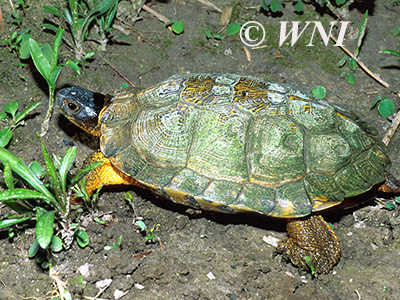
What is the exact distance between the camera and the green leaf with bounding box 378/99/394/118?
179 inches

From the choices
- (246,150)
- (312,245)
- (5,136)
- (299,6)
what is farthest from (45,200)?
(299,6)

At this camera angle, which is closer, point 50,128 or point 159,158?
point 159,158

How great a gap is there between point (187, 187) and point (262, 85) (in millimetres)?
1299

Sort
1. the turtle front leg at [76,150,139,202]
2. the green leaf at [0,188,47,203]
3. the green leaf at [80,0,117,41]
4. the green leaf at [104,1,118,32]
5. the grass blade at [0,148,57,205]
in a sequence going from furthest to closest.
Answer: the green leaf at [104,1,118,32] → the green leaf at [80,0,117,41] → the turtle front leg at [76,150,139,202] → the grass blade at [0,148,57,205] → the green leaf at [0,188,47,203]

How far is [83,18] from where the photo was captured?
15.2 feet

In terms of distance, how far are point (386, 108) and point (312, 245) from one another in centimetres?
221

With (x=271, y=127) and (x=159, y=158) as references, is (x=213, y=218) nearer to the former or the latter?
(x=159, y=158)

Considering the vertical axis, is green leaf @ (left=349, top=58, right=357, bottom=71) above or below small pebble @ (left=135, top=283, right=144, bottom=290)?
above

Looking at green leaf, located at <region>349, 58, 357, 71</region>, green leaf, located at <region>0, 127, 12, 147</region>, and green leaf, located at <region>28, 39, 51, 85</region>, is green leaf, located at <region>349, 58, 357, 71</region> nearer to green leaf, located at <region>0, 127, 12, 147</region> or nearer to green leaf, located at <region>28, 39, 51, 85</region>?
green leaf, located at <region>28, 39, 51, 85</region>

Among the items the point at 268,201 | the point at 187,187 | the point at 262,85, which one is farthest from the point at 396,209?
the point at 187,187

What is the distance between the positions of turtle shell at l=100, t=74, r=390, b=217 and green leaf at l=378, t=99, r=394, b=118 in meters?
1.15

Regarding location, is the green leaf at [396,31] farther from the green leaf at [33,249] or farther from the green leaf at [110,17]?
the green leaf at [33,249]

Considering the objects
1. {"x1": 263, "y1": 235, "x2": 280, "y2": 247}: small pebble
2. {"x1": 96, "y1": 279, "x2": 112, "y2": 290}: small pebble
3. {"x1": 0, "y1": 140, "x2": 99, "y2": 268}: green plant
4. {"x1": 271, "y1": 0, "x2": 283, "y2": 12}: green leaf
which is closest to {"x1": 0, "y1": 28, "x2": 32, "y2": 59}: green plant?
{"x1": 0, "y1": 140, "x2": 99, "y2": 268}: green plant

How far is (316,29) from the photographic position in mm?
5406
